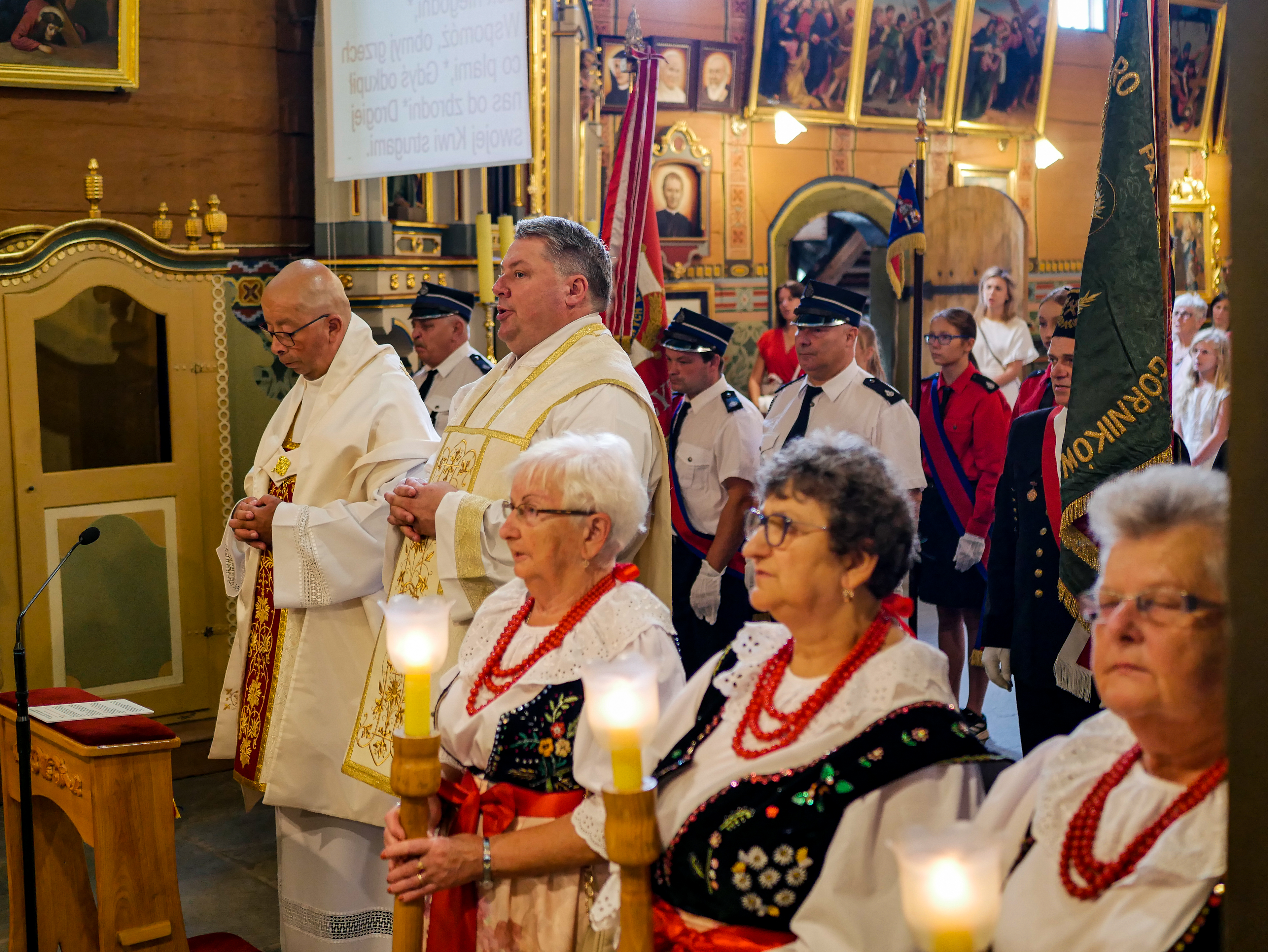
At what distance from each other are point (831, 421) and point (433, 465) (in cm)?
199

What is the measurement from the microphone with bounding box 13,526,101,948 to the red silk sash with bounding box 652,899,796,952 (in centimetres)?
176

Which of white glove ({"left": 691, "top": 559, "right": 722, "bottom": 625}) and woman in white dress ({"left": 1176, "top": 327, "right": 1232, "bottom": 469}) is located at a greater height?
woman in white dress ({"left": 1176, "top": 327, "right": 1232, "bottom": 469})

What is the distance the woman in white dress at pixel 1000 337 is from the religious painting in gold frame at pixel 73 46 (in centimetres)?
598

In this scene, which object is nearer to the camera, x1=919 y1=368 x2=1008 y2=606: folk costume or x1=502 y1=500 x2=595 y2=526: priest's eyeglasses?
x1=502 y1=500 x2=595 y2=526: priest's eyeglasses

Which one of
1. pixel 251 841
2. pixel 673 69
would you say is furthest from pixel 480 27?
pixel 673 69

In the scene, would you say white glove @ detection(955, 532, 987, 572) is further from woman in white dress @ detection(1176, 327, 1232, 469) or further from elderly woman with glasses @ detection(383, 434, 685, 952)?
elderly woman with glasses @ detection(383, 434, 685, 952)

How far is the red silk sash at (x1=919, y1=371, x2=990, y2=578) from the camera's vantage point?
17.5 feet

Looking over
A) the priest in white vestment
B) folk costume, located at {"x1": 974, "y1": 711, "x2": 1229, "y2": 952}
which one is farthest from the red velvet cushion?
folk costume, located at {"x1": 974, "y1": 711, "x2": 1229, "y2": 952}

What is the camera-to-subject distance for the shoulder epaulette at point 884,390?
473 centimetres

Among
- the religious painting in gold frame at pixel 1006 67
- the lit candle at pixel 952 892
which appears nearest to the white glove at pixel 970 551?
the lit candle at pixel 952 892

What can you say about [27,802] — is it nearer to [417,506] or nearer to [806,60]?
[417,506]

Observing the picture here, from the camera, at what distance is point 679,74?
10.8 meters

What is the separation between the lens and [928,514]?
543 centimetres

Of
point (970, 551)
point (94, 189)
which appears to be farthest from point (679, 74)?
point (970, 551)
